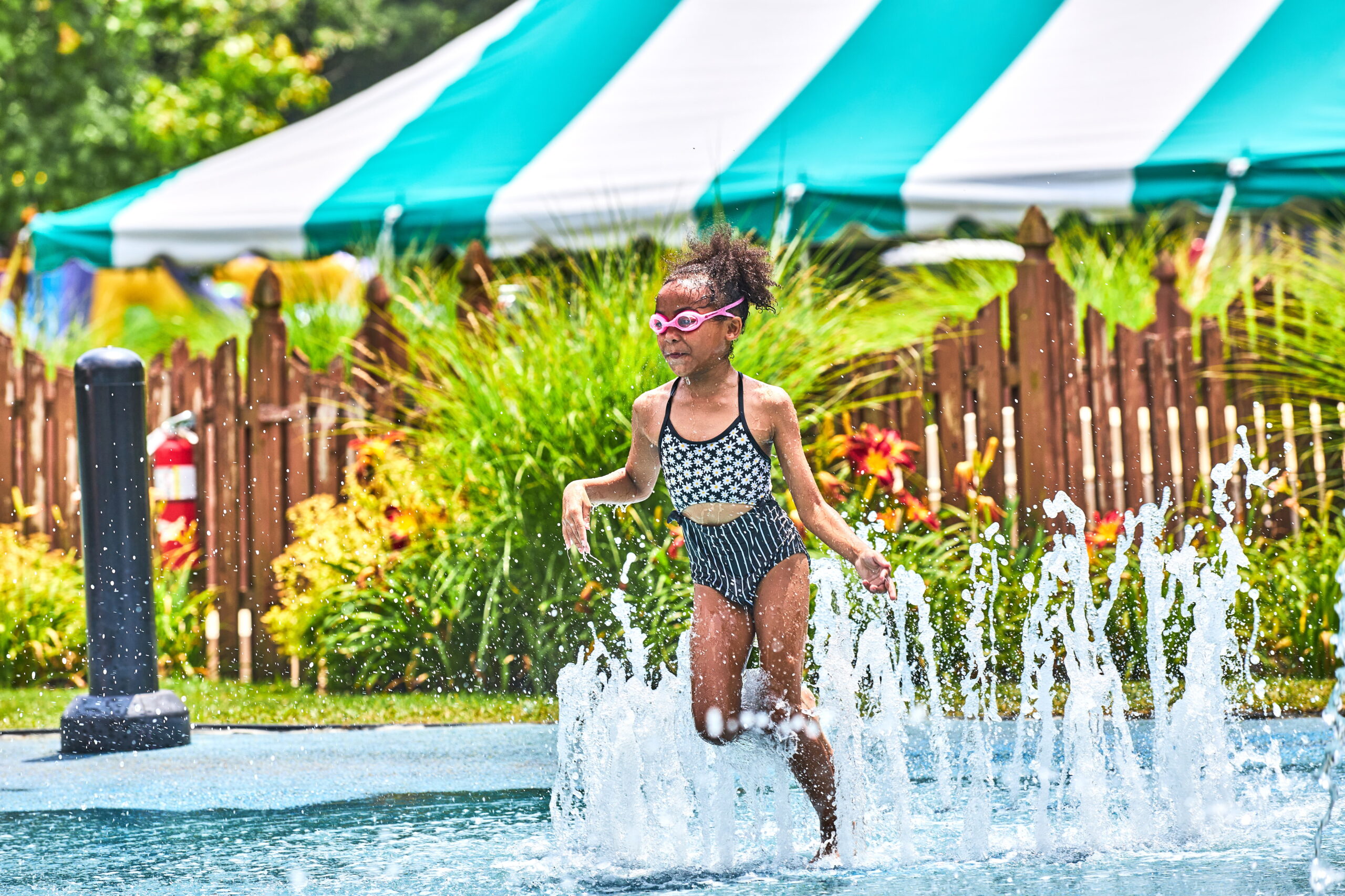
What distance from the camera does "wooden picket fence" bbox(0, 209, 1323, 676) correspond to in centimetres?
697

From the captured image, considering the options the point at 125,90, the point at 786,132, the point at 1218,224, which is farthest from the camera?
the point at 125,90

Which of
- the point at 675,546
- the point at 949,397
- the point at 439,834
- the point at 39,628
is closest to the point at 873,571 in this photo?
the point at 439,834

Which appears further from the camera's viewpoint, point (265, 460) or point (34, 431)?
point (34, 431)

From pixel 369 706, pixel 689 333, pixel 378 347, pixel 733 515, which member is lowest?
pixel 369 706

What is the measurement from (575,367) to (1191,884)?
3.86m

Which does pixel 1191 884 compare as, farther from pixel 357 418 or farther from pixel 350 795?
pixel 357 418

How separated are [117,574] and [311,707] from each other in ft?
3.28

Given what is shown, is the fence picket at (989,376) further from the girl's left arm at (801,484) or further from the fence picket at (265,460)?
the girl's left arm at (801,484)

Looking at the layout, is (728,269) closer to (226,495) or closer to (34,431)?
(226,495)

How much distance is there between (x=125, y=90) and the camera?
19547 millimetres

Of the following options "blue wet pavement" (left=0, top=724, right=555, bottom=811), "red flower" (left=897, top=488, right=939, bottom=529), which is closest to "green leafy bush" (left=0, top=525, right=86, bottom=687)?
"blue wet pavement" (left=0, top=724, right=555, bottom=811)

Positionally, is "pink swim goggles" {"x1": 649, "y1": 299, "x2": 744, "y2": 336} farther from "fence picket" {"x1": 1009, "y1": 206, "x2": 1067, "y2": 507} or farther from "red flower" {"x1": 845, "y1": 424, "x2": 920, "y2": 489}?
"fence picket" {"x1": 1009, "y1": 206, "x2": 1067, "y2": 507}

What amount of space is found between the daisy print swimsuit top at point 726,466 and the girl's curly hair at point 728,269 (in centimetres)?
20

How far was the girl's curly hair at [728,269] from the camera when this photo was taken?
369 cm
